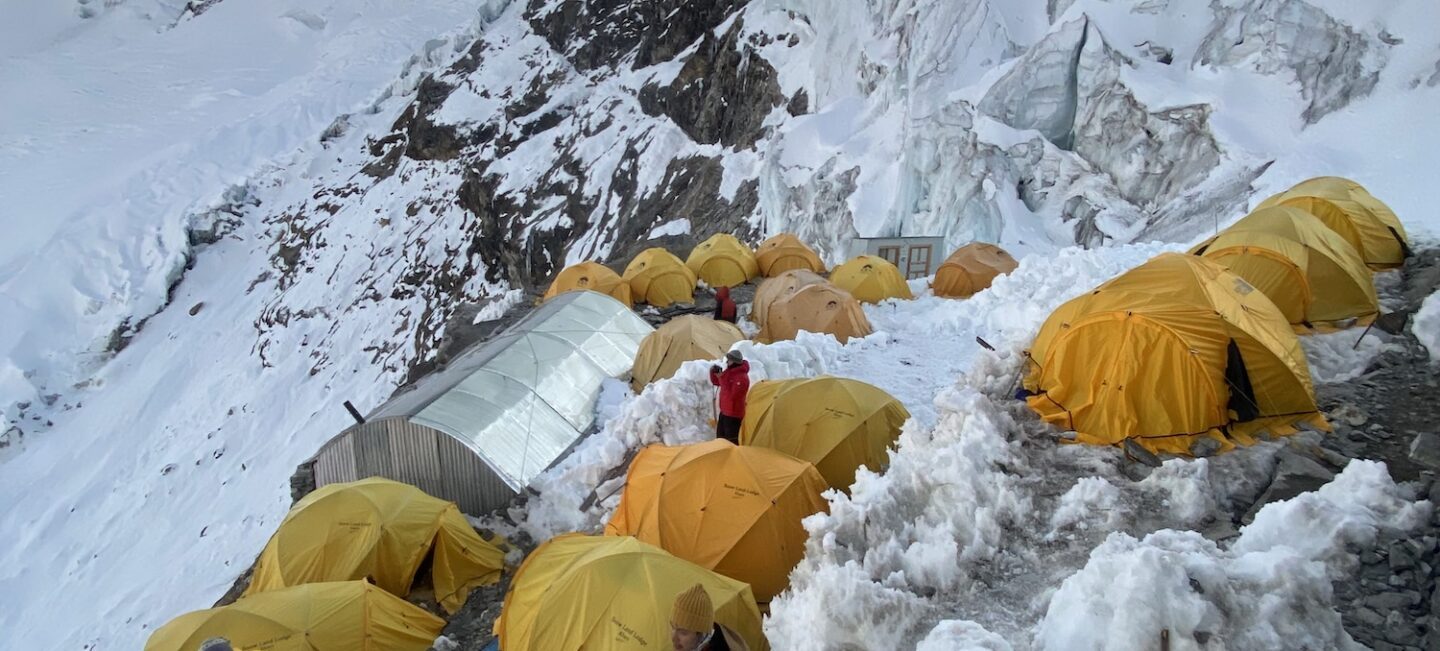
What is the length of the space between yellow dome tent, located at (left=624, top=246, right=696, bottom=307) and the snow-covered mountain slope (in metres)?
6.10

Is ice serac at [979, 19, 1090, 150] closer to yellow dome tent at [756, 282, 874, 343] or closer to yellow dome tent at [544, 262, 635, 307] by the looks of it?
yellow dome tent at [756, 282, 874, 343]

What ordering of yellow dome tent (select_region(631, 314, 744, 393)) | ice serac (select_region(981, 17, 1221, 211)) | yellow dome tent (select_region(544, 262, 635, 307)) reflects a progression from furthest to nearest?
yellow dome tent (select_region(544, 262, 635, 307))
ice serac (select_region(981, 17, 1221, 211))
yellow dome tent (select_region(631, 314, 744, 393))

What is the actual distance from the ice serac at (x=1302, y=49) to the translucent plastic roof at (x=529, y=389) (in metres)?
13.7

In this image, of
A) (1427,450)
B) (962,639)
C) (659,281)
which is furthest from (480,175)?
(962,639)

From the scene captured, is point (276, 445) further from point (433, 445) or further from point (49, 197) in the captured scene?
point (49, 197)

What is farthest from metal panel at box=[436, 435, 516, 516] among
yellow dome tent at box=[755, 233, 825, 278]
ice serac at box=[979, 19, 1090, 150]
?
ice serac at box=[979, 19, 1090, 150]

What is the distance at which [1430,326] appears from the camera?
668cm

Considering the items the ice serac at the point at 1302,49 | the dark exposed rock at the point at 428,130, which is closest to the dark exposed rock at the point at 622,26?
the dark exposed rock at the point at 428,130

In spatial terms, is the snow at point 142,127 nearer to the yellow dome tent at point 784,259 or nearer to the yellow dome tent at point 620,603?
the yellow dome tent at point 784,259

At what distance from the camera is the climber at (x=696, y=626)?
3406mm

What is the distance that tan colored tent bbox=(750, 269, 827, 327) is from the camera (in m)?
14.7

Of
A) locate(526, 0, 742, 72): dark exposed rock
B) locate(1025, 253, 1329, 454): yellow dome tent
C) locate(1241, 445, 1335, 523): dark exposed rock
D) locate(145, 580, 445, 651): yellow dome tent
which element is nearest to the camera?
locate(1241, 445, 1335, 523): dark exposed rock

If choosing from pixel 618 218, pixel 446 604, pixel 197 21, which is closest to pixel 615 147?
pixel 618 218

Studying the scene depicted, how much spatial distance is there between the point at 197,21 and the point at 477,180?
33609 mm
